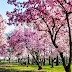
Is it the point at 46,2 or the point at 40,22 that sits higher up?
the point at 46,2

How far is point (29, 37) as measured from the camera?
98.0 feet

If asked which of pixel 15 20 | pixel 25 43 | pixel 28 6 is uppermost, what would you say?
pixel 28 6

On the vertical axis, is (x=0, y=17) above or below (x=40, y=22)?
above

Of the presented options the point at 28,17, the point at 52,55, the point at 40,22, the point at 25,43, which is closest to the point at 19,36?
the point at 25,43

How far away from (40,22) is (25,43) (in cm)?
1691

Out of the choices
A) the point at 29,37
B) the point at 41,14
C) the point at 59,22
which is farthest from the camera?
the point at 29,37

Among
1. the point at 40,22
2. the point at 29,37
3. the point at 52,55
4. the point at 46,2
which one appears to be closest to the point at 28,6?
the point at 46,2

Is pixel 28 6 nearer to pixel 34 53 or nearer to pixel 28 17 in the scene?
pixel 28 17

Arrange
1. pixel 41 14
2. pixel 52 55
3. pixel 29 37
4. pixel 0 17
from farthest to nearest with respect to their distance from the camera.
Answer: pixel 52 55 < pixel 29 37 < pixel 0 17 < pixel 41 14

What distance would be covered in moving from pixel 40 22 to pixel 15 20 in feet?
12.1

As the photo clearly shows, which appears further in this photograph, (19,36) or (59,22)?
(19,36)

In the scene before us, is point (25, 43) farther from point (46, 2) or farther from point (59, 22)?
point (46, 2)

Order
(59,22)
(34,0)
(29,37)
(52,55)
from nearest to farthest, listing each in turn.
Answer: (34,0), (59,22), (29,37), (52,55)

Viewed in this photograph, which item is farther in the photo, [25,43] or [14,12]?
[25,43]
